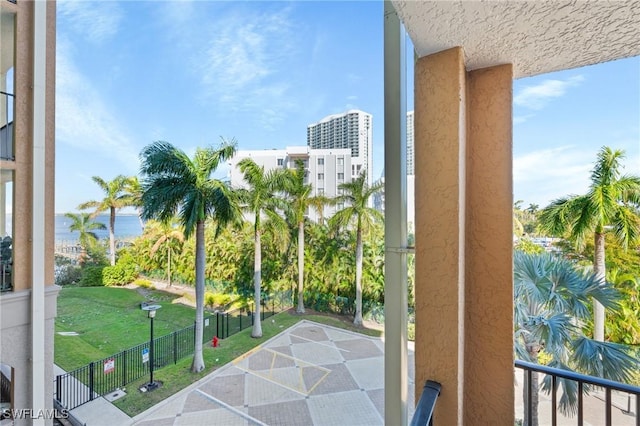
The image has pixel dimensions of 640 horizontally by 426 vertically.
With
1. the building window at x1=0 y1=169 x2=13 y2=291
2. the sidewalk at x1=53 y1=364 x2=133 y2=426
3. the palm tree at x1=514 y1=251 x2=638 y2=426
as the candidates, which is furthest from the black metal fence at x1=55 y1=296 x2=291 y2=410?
the palm tree at x1=514 y1=251 x2=638 y2=426

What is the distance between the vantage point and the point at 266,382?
431 centimetres

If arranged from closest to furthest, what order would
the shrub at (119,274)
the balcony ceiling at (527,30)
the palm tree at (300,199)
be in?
the balcony ceiling at (527,30) → the shrub at (119,274) → the palm tree at (300,199)

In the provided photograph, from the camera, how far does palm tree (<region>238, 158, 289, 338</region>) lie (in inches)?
234

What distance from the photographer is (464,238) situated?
79 cm

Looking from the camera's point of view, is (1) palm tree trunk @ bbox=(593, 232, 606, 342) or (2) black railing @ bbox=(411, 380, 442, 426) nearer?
(2) black railing @ bbox=(411, 380, 442, 426)

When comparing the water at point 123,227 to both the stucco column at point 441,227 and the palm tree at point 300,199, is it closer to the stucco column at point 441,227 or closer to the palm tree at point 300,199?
the palm tree at point 300,199

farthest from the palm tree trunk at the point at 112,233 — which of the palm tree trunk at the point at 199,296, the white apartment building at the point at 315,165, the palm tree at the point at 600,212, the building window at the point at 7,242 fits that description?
the palm tree at the point at 600,212

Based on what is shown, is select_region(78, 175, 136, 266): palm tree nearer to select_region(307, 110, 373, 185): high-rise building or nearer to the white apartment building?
the white apartment building

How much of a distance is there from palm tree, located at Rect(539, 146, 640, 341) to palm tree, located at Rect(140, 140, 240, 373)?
462 centimetres

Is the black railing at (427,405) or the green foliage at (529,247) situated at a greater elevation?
the green foliage at (529,247)

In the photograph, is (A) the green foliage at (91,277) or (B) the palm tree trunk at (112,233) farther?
(B) the palm tree trunk at (112,233)

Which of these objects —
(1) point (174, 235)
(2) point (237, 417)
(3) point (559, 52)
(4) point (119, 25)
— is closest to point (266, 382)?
(2) point (237, 417)

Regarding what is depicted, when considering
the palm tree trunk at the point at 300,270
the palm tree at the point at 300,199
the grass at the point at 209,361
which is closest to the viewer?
the grass at the point at 209,361

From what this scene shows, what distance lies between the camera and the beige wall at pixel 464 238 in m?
0.73
